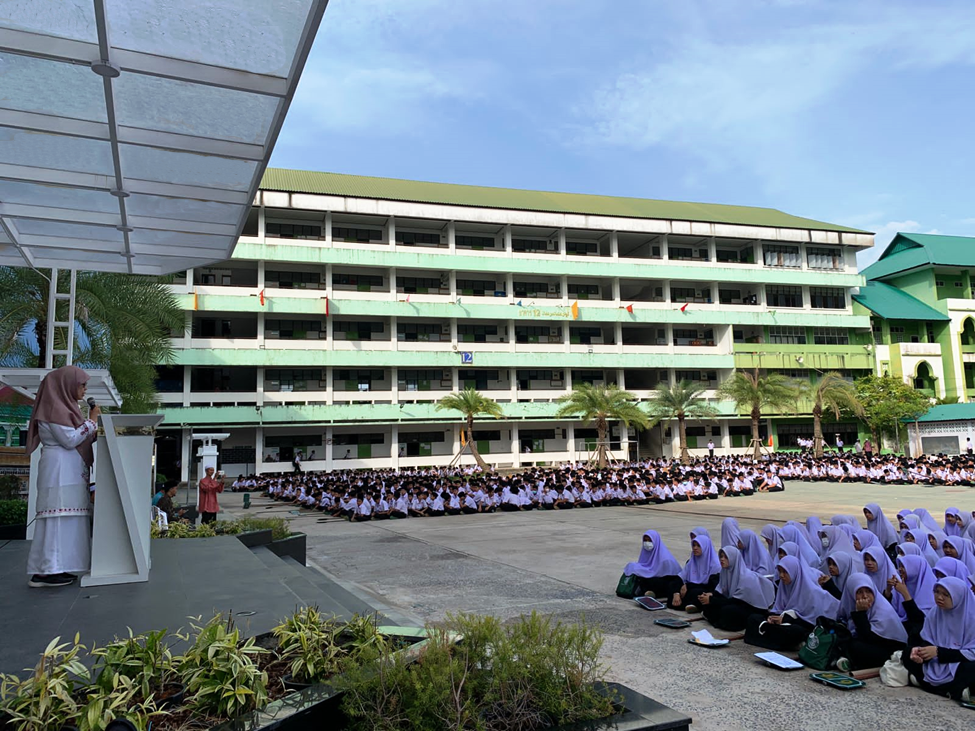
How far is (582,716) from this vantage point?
133 inches

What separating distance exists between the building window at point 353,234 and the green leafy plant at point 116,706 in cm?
3908

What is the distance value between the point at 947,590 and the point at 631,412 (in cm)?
2915

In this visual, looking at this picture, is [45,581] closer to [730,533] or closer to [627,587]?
[627,587]

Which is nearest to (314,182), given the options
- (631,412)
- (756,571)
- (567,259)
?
(567,259)

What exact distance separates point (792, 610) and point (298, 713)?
16.4 feet

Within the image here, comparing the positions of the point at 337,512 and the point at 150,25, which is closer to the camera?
the point at 150,25

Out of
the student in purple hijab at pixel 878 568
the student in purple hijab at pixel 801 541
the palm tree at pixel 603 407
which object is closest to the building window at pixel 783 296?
the palm tree at pixel 603 407

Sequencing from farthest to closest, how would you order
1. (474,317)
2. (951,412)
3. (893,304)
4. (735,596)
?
1. (893,304)
2. (951,412)
3. (474,317)
4. (735,596)

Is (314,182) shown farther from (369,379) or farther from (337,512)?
(337,512)

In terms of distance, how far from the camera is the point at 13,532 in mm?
9820

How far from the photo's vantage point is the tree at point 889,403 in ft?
140

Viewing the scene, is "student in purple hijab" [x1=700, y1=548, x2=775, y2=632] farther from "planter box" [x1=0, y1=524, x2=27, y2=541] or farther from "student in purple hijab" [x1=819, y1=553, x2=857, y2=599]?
"planter box" [x1=0, y1=524, x2=27, y2=541]

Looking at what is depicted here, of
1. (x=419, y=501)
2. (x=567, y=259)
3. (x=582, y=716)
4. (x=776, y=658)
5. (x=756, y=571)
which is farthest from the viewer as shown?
(x=567, y=259)

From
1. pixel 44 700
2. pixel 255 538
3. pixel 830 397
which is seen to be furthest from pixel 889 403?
pixel 44 700
